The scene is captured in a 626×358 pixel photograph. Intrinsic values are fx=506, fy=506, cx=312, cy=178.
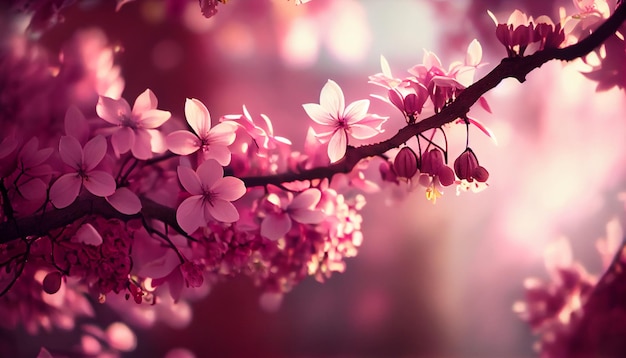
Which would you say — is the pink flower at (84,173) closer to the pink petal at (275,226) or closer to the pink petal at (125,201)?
the pink petal at (125,201)

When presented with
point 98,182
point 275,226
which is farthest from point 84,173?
point 275,226

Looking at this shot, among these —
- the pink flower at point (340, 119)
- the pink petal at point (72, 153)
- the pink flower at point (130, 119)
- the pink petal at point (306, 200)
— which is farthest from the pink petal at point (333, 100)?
the pink petal at point (72, 153)

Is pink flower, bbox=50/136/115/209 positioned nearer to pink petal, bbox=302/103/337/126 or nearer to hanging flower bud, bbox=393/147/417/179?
pink petal, bbox=302/103/337/126

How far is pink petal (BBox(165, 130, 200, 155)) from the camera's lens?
A: 2.15 ft

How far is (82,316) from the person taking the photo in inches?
29.2

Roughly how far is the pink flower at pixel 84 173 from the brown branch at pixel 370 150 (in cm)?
2

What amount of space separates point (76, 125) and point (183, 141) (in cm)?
15

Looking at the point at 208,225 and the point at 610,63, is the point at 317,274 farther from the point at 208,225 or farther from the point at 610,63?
the point at 610,63

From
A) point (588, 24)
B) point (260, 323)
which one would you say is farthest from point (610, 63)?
point (260, 323)

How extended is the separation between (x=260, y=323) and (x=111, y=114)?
35cm

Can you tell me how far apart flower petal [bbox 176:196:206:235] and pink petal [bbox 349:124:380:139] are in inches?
8.4

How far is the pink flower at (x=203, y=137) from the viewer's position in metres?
0.65

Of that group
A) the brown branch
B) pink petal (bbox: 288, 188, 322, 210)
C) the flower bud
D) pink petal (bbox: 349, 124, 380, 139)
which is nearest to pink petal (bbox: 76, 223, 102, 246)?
the brown branch

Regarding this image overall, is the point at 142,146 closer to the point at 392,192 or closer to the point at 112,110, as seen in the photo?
the point at 112,110
